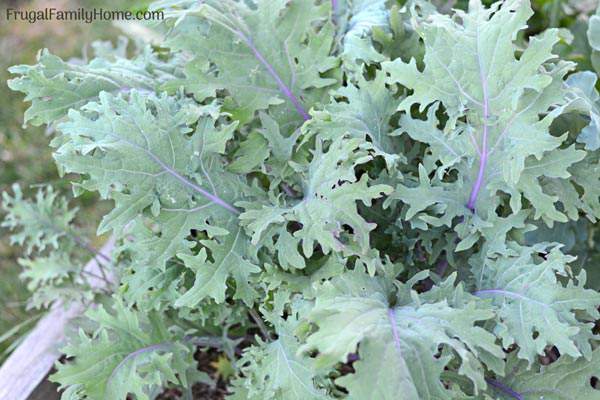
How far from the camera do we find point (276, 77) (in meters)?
1.45

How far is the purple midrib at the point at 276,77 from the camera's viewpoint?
142 centimetres

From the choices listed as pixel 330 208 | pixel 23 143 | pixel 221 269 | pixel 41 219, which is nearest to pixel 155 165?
pixel 221 269

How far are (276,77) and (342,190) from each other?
1.29 feet

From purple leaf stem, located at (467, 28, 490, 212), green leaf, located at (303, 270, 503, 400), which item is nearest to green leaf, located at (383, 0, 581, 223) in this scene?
purple leaf stem, located at (467, 28, 490, 212)

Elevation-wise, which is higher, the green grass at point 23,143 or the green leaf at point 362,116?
the green leaf at point 362,116

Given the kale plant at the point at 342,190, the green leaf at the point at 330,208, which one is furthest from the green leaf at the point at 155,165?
the green leaf at the point at 330,208

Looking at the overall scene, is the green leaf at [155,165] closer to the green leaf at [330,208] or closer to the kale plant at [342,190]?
the kale plant at [342,190]

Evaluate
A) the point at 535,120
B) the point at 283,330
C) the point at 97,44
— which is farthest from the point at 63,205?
the point at 535,120

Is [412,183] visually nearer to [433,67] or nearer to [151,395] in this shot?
[433,67]

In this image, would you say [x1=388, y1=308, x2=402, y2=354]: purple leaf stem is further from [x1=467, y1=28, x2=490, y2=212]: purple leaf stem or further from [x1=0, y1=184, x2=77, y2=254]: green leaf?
[x1=0, y1=184, x2=77, y2=254]: green leaf

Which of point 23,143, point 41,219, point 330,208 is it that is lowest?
point 23,143

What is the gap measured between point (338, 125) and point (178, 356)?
1.77 feet

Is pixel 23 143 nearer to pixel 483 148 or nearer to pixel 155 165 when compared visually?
pixel 155 165

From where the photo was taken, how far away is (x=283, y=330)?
1237mm
